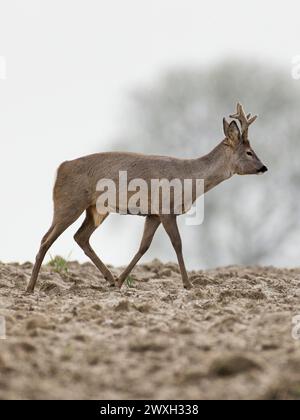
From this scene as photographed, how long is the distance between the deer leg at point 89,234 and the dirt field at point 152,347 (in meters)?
2.16

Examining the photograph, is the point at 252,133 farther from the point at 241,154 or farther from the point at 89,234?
the point at 89,234

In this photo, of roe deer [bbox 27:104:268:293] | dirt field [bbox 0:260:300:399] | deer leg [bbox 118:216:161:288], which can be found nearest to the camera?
dirt field [bbox 0:260:300:399]

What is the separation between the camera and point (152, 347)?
18.8 ft

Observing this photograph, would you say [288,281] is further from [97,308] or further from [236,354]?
[236,354]

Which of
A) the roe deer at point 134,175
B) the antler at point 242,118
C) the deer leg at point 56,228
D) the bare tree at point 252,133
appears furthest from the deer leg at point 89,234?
the bare tree at point 252,133

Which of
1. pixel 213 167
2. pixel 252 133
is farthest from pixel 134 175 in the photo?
pixel 252 133

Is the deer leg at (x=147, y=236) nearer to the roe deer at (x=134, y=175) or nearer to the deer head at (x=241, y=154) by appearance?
the roe deer at (x=134, y=175)

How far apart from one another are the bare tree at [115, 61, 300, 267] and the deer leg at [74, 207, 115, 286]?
15.7 m

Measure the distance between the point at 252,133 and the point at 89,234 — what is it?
16.5 meters

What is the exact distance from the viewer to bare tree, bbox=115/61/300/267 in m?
27.6

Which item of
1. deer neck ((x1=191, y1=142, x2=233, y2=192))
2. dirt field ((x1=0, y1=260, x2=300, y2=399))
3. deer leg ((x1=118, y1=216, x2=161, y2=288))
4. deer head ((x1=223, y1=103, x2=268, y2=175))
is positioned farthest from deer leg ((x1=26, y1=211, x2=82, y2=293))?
deer head ((x1=223, y1=103, x2=268, y2=175))

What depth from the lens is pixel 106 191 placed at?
434 inches

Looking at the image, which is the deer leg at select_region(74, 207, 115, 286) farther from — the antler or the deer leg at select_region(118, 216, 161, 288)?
the antler
